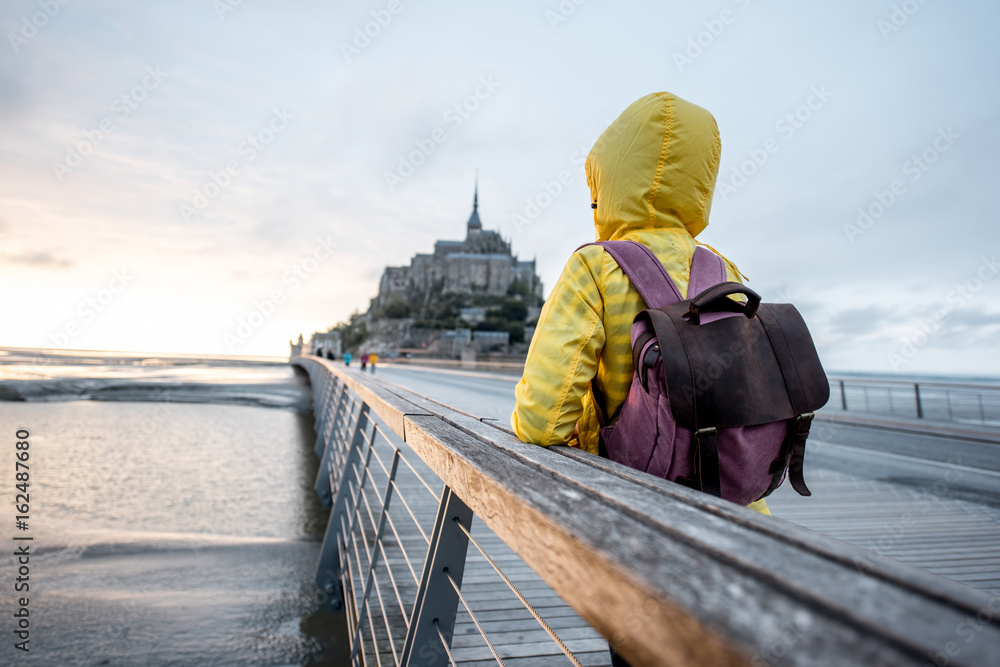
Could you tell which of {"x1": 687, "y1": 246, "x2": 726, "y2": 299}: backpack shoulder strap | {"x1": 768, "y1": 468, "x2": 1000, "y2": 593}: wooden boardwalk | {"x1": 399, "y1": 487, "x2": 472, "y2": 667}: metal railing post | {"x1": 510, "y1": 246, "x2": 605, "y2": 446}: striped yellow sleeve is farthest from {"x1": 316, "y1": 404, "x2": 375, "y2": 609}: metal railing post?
{"x1": 768, "y1": 468, "x2": 1000, "y2": 593}: wooden boardwalk

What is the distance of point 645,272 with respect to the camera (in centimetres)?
137

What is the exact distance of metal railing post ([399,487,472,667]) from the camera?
1.34 metres

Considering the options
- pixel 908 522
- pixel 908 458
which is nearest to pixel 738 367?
pixel 908 522

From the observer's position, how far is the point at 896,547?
11.3 ft

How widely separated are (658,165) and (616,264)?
29cm

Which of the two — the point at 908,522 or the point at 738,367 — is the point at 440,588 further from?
the point at 908,522

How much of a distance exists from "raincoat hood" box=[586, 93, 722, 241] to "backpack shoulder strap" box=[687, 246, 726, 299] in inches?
4.2

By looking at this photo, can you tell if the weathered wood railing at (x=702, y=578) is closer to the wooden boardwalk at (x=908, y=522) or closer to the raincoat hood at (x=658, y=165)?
the raincoat hood at (x=658, y=165)

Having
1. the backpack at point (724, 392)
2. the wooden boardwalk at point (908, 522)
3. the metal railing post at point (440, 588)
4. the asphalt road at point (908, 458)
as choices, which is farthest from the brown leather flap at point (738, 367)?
the asphalt road at point (908, 458)

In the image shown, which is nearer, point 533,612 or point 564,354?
point 533,612

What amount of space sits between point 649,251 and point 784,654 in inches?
42.7

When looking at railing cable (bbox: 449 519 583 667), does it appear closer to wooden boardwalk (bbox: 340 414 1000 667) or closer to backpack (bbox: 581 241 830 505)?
wooden boardwalk (bbox: 340 414 1000 667)

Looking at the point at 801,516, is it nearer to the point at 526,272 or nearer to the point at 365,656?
the point at 365,656

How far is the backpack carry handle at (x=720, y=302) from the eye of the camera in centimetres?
115
